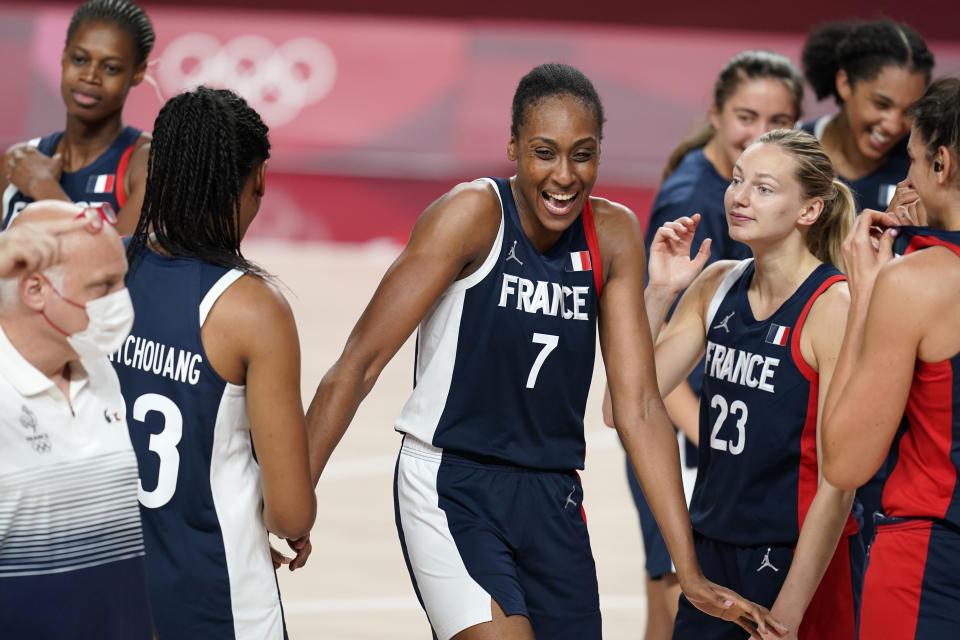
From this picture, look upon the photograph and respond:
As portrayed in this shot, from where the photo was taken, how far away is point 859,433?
2.98 meters

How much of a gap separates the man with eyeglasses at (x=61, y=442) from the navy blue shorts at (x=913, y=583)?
162cm

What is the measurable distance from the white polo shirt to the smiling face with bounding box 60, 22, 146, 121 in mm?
2766

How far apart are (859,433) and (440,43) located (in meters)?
13.3

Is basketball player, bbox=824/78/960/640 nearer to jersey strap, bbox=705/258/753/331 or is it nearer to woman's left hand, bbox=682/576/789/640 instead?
woman's left hand, bbox=682/576/789/640

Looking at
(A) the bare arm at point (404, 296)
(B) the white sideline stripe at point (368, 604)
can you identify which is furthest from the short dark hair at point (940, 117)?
(B) the white sideline stripe at point (368, 604)

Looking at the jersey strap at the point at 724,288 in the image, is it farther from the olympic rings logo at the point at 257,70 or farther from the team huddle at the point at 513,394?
the olympic rings logo at the point at 257,70

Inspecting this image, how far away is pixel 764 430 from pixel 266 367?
4.84 ft

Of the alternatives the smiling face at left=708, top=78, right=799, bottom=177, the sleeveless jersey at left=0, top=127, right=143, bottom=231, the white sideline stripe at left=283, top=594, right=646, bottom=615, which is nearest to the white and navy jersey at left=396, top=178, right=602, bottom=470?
the smiling face at left=708, top=78, right=799, bottom=177

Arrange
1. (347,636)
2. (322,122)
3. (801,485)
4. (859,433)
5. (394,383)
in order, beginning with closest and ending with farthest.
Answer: (859,433) → (801,485) → (347,636) → (394,383) → (322,122)

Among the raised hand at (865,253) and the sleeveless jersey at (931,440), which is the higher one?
the raised hand at (865,253)

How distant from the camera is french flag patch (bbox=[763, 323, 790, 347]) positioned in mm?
3615

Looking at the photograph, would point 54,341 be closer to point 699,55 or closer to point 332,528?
point 332,528

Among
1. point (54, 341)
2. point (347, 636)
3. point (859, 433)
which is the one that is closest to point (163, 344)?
point (54, 341)

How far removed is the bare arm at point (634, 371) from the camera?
3.60m
